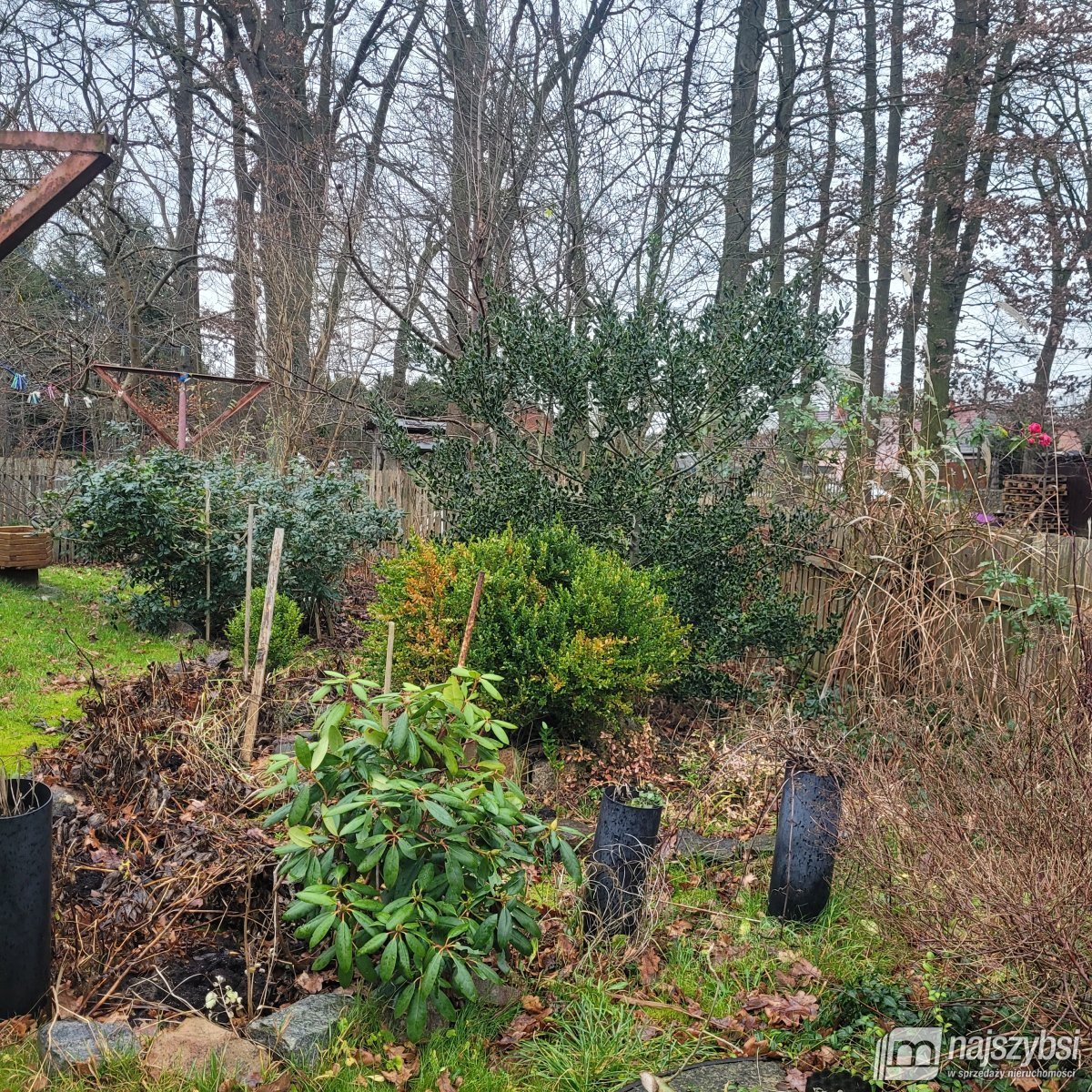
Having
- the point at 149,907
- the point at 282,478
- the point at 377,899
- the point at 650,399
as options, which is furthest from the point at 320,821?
the point at 282,478

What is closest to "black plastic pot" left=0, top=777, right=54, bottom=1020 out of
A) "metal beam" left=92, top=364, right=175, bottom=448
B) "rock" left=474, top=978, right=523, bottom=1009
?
"rock" left=474, top=978, right=523, bottom=1009

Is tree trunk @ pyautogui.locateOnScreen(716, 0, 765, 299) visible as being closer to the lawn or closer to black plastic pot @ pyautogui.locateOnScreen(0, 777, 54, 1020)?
the lawn

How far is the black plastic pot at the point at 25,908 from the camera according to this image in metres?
2.78

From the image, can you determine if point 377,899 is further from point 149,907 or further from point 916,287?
point 916,287

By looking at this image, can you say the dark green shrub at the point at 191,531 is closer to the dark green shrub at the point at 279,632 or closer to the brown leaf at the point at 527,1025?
the dark green shrub at the point at 279,632

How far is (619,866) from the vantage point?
355cm

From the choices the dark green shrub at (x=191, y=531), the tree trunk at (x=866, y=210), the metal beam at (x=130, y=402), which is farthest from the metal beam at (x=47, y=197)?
the tree trunk at (x=866, y=210)

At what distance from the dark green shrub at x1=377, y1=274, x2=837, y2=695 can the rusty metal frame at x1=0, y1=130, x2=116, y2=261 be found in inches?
126

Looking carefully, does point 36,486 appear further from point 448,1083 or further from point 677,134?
point 448,1083

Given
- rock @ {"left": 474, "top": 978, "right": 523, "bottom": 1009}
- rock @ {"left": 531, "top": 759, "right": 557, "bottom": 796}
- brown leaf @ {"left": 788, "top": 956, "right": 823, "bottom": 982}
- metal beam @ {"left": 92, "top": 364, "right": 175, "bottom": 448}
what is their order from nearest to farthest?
rock @ {"left": 474, "top": 978, "right": 523, "bottom": 1009} < brown leaf @ {"left": 788, "top": 956, "right": 823, "bottom": 982} < rock @ {"left": 531, "top": 759, "right": 557, "bottom": 796} < metal beam @ {"left": 92, "top": 364, "right": 175, "bottom": 448}

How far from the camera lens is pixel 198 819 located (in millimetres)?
3932

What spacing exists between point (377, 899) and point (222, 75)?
53.7 feet

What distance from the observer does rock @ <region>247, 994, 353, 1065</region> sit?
2705 mm

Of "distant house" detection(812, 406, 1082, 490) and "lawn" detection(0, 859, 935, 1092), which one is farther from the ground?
"distant house" detection(812, 406, 1082, 490)
